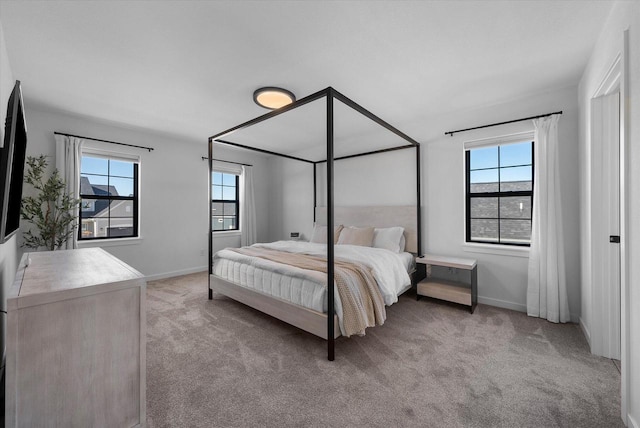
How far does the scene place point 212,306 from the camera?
328 centimetres

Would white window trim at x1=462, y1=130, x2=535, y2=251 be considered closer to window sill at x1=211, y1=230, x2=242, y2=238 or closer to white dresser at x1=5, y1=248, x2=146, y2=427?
white dresser at x1=5, y1=248, x2=146, y2=427

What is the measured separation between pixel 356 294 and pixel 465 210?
84.6 inches

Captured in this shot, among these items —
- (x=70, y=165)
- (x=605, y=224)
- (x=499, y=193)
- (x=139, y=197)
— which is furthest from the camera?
(x=139, y=197)

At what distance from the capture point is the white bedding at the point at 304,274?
2.37 metres

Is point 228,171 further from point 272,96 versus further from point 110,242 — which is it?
point 272,96

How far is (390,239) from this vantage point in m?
3.73

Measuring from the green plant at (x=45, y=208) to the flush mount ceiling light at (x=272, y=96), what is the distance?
2.81m

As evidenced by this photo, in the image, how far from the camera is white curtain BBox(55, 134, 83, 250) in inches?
140

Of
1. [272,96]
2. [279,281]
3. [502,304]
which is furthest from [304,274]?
[502,304]

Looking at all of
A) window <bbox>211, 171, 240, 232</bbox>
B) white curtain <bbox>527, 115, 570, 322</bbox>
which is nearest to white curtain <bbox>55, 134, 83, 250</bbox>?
window <bbox>211, 171, 240, 232</bbox>

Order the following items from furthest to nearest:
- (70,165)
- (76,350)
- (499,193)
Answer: (70,165)
(499,193)
(76,350)

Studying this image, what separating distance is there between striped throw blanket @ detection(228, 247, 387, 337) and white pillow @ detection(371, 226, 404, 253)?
1.17m

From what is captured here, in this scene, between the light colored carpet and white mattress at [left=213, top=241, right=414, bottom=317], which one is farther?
white mattress at [left=213, top=241, right=414, bottom=317]

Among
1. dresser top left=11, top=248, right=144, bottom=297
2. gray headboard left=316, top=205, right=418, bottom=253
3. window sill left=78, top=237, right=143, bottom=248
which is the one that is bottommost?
window sill left=78, top=237, right=143, bottom=248
